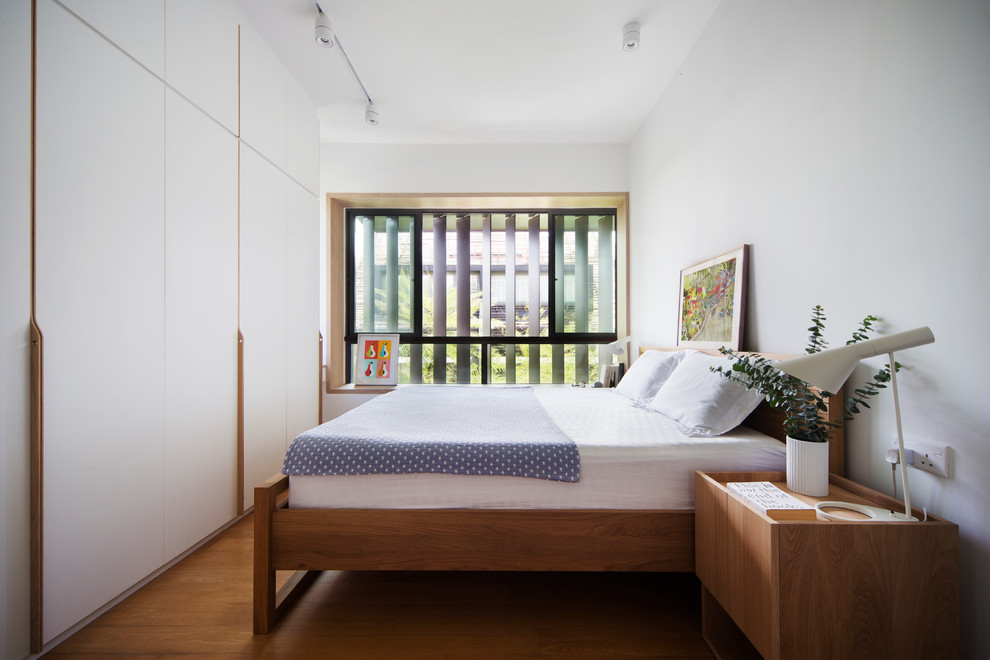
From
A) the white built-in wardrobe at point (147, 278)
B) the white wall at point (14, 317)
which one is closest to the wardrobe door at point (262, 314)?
the white built-in wardrobe at point (147, 278)

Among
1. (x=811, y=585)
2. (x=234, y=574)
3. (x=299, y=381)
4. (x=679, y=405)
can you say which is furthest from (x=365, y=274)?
(x=811, y=585)

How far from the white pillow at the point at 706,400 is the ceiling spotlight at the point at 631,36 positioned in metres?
1.77

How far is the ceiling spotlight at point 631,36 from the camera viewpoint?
2.36 metres

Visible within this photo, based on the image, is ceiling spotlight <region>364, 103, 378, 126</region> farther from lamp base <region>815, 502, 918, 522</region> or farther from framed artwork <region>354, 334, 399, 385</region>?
lamp base <region>815, 502, 918, 522</region>

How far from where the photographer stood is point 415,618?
1.57 m

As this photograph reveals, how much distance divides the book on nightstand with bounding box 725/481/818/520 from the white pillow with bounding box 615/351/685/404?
102cm

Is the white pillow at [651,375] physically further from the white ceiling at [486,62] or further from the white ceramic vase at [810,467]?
the white ceiling at [486,62]

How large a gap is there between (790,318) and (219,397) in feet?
8.79

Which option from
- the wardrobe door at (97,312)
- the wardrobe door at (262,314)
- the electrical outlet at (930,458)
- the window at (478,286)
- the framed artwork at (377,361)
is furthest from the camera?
the window at (478,286)

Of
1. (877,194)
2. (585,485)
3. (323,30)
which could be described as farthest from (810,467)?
(323,30)

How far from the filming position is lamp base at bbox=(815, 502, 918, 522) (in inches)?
42.4

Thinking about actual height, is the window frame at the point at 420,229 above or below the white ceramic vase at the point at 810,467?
above

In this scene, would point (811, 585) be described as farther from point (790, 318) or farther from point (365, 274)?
point (365, 274)

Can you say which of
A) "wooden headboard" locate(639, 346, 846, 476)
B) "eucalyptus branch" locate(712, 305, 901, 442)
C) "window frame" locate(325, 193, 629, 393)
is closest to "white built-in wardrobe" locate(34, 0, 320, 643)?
"window frame" locate(325, 193, 629, 393)
